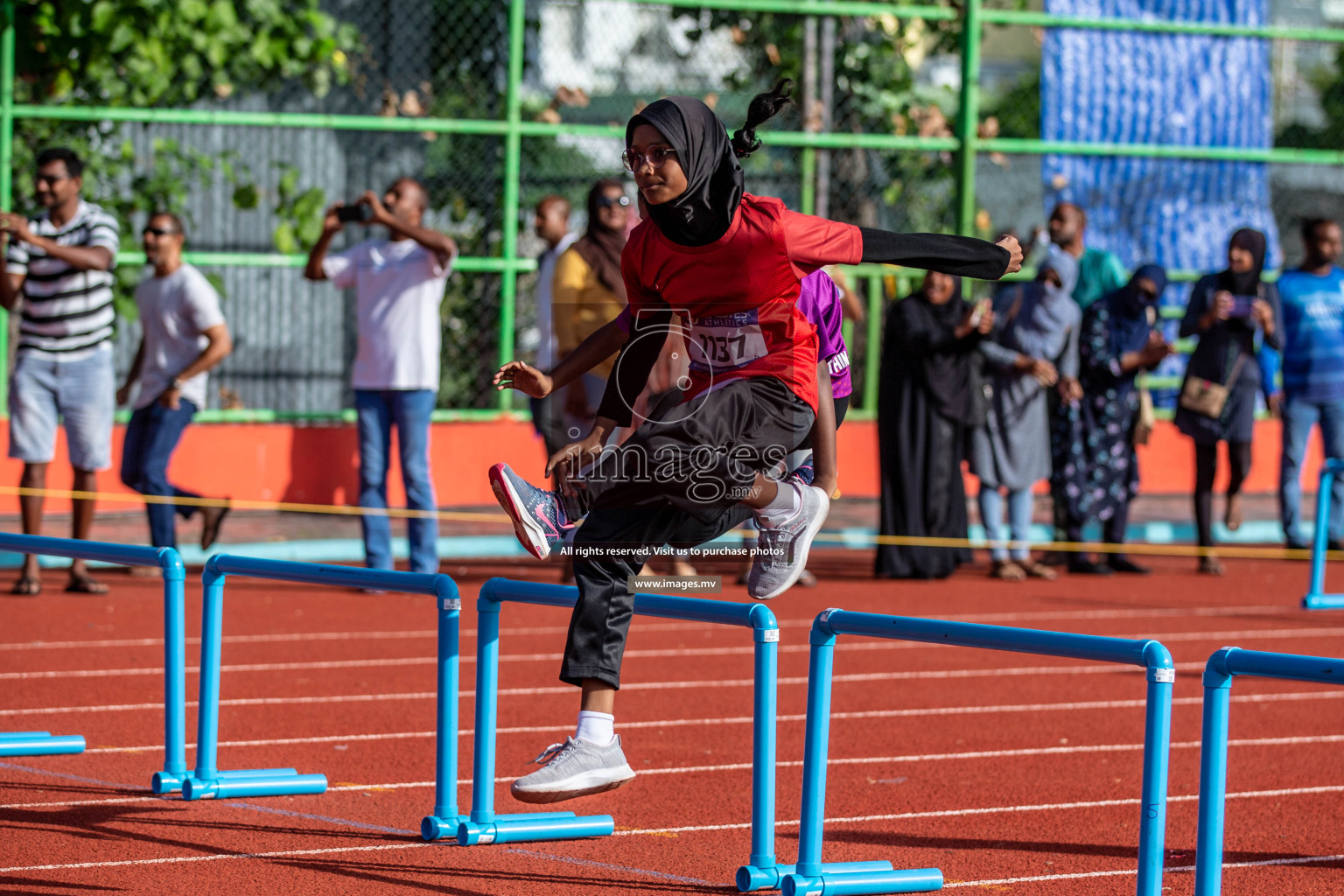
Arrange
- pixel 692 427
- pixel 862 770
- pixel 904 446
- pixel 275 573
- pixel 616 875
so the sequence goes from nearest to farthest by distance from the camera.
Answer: pixel 692 427 → pixel 616 875 → pixel 275 573 → pixel 862 770 → pixel 904 446

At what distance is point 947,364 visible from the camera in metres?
10.6

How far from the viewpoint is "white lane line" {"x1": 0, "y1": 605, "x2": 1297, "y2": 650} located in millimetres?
8016

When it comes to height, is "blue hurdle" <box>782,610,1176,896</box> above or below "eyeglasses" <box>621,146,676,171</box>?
below

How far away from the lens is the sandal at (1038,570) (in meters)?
11.0

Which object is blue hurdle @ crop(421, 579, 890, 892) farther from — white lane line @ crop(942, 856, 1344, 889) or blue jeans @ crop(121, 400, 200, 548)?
blue jeans @ crop(121, 400, 200, 548)

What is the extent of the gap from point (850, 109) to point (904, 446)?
4.34 meters

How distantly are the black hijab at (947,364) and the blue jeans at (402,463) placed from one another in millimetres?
3050

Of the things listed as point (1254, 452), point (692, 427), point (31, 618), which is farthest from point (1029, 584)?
point (692, 427)

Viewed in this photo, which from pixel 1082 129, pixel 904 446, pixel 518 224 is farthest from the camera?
pixel 1082 129

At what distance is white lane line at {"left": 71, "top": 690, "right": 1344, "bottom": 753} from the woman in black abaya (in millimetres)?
3374

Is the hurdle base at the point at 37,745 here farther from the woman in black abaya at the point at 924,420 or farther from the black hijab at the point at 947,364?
the black hijab at the point at 947,364

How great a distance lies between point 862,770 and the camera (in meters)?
6.06

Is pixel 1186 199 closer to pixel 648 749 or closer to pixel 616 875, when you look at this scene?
pixel 648 749

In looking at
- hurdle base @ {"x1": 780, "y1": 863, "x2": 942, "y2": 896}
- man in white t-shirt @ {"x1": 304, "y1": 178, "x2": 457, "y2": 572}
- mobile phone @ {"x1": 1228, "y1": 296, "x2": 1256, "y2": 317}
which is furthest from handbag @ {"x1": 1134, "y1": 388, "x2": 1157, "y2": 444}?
hurdle base @ {"x1": 780, "y1": 863, "x2": 942, "y2": 896}
